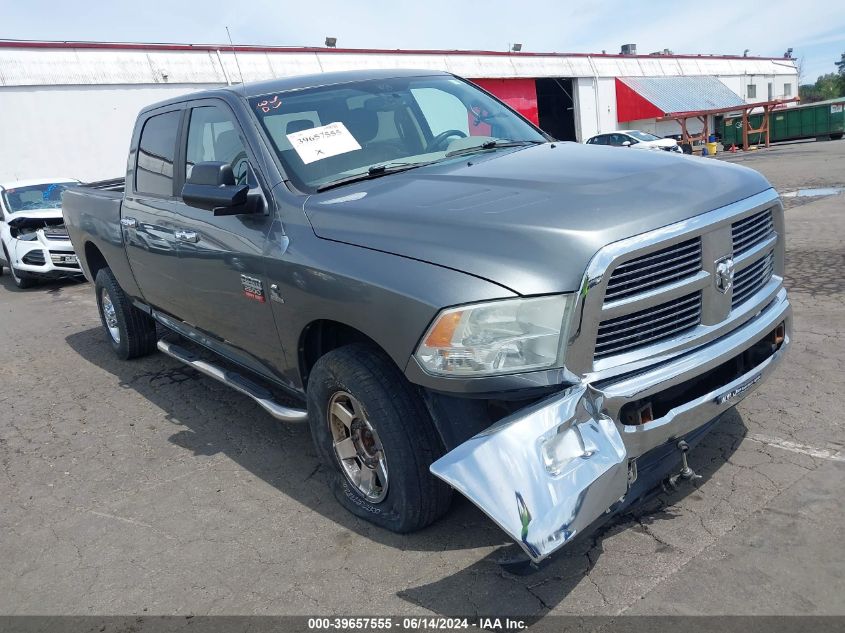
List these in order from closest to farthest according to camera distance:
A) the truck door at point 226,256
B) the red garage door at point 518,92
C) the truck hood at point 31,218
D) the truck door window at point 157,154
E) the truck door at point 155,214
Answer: the truck door at point 226,256 → the truck door at point 155,214 → the truck door window at point 157,154 → the truck hood at point 31,218 → the red garage door at point 518,92

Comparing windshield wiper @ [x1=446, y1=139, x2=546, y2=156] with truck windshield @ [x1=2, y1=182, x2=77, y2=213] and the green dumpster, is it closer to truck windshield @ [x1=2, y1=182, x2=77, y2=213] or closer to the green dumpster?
truck windshield @ [x1=2, y1=182, x2=77, y2=213]

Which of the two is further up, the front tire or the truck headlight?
the truck headlight

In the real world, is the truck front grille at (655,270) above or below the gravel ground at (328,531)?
above

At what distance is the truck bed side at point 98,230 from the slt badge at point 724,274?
4101mm

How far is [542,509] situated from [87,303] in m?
8.82

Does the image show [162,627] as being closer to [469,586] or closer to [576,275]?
[469,586]

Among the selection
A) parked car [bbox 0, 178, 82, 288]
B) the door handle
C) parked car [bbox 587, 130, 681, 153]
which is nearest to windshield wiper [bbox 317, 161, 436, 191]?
the door handle

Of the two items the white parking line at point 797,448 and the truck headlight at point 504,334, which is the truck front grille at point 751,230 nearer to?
the truck headlight at point 504,334

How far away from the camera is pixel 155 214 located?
4.64 m

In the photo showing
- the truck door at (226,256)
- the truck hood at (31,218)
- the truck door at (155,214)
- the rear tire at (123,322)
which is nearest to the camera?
the truck door at (226,256)

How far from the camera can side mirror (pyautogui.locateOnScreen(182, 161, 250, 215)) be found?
340 cm

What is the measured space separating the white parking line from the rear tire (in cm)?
445

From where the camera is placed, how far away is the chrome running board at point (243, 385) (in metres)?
3.58

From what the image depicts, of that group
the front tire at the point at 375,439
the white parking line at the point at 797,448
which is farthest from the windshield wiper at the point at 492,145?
the white parking line at the point at 797,448
